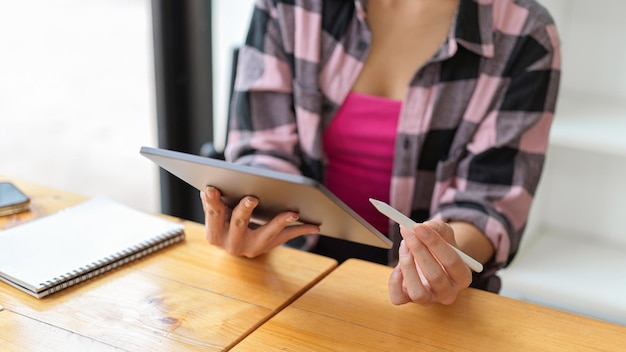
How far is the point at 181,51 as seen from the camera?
203 centimetres

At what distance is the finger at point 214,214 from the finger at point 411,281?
231 millimetres

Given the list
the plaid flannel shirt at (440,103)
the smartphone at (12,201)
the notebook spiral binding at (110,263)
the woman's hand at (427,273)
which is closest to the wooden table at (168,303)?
the notebook spiral binding at (110,263)

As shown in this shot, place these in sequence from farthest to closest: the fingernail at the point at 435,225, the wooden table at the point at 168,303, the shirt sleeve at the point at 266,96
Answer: the shirt sleeve at the point at 266,96 < the fingernail at the point at 435,225 < the wooden table at the point at 168,303

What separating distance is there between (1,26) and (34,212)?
1295 mm

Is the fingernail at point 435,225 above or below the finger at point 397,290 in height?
above

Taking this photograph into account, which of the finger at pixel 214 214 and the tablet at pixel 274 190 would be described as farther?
the finger at pixel 214 214

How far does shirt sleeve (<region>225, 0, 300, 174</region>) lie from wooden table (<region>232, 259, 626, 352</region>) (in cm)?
44

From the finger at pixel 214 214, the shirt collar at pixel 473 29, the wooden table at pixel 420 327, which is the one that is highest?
the shirt collar at pixel 473 29

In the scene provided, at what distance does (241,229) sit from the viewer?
0.88 m

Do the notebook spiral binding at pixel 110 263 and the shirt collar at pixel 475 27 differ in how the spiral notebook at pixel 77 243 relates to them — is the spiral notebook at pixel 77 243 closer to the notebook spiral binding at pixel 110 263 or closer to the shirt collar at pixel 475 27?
the notebook spiral binding at pixel 110 263

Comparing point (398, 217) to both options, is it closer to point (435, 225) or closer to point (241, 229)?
point (435, 225)

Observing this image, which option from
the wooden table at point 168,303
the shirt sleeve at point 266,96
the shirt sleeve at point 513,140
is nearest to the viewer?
the wooden table at point 168,303

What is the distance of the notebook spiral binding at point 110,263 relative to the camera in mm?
802

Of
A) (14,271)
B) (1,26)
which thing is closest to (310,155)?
(14,271)
